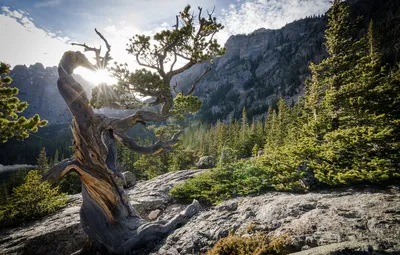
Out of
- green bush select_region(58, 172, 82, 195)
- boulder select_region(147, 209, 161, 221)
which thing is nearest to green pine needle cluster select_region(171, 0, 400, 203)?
boulder select_region(147, 209, 161, 221)

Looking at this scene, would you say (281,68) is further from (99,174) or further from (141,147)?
(99,174)

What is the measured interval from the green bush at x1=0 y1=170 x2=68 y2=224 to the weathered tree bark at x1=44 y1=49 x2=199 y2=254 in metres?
5.20

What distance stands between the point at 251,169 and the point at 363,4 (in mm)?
185926

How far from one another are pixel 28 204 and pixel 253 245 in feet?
43.4

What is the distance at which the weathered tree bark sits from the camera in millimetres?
6738

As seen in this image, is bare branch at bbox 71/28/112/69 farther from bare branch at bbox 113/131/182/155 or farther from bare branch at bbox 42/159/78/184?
bare branch at bbox 42/159/78/184

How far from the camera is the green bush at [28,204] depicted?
33.5ft

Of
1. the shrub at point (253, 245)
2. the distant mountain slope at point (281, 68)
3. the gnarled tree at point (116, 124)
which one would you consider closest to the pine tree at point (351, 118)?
the shrub at point (253, 245)

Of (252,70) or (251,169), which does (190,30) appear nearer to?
(251,169)

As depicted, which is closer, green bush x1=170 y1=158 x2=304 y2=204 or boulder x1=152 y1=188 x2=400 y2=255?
boulder x1=152 y1=188 x2=400 y2=255

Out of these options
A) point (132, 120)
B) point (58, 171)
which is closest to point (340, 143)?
point (132, 120)

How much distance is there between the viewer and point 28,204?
1073cm

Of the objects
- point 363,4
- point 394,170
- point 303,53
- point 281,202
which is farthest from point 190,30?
point 363,4

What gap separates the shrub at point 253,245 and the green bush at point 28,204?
34.6 feet
